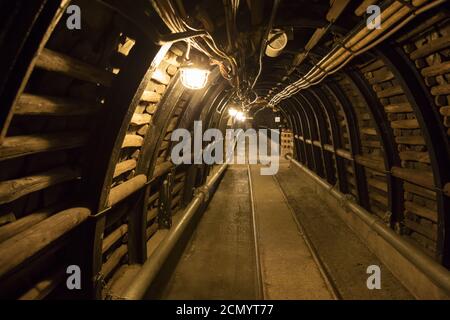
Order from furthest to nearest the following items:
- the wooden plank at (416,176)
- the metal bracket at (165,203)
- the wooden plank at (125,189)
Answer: the metal bracket at (165,203)
the wooden plank at (416,176)
the wooden plank at (125,189)

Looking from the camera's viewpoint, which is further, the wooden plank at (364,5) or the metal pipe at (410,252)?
the metal pipe at (410,252)

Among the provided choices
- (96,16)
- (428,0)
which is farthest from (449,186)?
(96,16)

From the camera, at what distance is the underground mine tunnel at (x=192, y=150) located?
82.5 inches

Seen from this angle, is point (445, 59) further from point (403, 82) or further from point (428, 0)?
point (428, 0)

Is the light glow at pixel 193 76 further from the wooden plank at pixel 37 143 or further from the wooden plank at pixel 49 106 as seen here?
the wooden plank at pixel 37 143

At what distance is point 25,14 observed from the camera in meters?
1.36

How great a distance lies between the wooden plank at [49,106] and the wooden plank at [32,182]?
538mm

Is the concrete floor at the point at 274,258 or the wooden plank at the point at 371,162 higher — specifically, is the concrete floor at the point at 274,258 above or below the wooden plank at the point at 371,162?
below

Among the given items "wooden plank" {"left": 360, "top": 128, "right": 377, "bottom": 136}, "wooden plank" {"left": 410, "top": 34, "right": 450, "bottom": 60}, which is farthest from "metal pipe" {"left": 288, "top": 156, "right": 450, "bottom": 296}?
"wooden plank" {"left": 410, "top": 34, "right": 450, "bottom": 60}

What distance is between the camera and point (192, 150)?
789 centimetres

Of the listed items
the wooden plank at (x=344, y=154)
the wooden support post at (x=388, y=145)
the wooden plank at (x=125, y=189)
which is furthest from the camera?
the wooden plank at (x=344, y=154)

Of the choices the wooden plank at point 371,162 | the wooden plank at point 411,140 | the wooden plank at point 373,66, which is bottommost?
the wooden plank at point 371,162

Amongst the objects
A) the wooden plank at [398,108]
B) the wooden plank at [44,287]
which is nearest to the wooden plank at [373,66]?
the wooden plank at [398,108]

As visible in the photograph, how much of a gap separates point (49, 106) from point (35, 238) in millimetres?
1042
